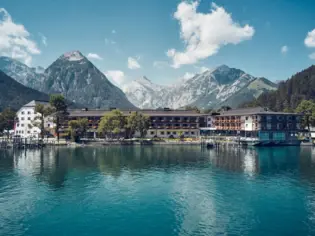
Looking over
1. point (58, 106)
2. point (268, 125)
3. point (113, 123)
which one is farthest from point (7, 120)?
point (268, 125)

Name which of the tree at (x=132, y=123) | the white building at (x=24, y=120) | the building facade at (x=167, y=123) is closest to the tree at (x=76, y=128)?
the building facade at (x=167, y=123)

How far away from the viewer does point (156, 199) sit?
41.0m

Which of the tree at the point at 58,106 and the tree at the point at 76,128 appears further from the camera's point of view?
the tree at the point at 58,106

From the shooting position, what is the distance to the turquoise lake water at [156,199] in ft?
101

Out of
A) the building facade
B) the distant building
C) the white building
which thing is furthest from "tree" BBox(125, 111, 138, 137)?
the white building

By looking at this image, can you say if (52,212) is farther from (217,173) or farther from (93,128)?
(93,128)

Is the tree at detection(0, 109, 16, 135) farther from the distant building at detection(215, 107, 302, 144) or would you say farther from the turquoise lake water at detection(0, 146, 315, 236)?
the distant building at detection(215, 107, 302, 144)

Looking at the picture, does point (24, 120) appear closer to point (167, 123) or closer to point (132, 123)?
point (132, 123)

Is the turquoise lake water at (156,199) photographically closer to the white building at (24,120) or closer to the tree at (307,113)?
the tree at (307,113)

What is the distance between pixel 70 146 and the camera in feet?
365

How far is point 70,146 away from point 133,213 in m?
83.5

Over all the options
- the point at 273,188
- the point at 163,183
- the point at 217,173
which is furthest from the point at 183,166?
the point at 273,188

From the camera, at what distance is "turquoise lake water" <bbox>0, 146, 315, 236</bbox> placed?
30.8 metres

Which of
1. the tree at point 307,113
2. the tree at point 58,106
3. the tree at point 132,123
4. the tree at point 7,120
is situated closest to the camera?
the tree at point 58,106
